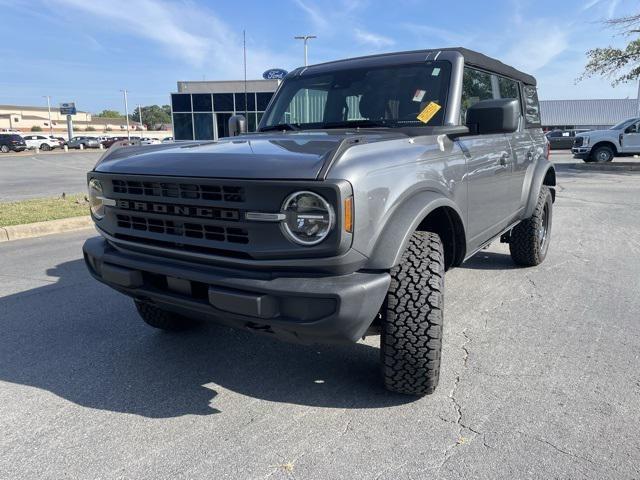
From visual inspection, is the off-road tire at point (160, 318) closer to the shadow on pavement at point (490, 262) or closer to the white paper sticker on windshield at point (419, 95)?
the white paper sticker on windshield at point (419, 95)

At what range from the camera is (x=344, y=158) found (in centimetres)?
229

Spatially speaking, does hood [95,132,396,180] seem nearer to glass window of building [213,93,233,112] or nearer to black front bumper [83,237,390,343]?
black front bumper [83,237,390,343]

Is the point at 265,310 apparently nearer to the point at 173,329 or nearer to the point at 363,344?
the point at 363,344

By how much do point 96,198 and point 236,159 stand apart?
1.19m

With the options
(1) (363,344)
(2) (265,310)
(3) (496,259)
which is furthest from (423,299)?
(3) (496,259)

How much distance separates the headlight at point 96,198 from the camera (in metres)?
3.08

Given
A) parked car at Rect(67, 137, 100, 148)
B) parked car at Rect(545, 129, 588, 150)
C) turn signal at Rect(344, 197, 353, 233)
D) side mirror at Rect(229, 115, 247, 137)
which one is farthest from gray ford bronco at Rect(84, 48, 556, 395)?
parked car at Rect(67, 137, 100, 148)

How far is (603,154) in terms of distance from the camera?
20844mm

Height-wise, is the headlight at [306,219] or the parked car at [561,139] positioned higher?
the parked car at [561,139]

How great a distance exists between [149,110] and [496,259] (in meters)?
148

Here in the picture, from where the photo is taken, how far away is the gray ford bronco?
224 cm

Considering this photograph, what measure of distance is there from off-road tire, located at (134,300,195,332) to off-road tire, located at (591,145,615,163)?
2154cm

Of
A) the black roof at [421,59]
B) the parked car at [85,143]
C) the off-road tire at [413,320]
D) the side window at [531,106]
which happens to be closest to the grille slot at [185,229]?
the off-road tire at [413,320]

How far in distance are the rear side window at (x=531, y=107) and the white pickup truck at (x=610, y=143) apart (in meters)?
17.5
